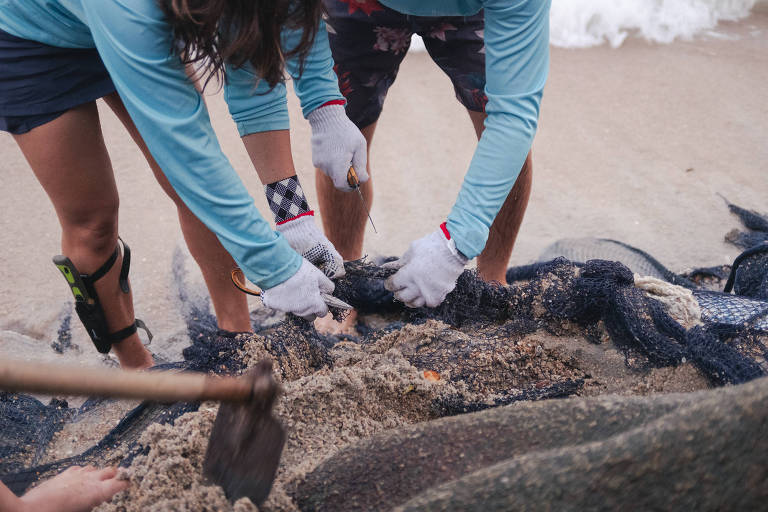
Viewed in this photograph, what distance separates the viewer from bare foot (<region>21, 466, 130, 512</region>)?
125cm

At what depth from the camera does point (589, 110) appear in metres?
3.81

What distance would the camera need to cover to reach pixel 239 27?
121 cm

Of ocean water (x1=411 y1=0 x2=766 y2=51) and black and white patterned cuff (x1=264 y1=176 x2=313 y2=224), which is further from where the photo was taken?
ocean water (x1=411 y1=0 x2=766 y2=51)

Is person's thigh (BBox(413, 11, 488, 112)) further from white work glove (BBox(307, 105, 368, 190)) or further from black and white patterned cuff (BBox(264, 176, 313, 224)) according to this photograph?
black and white patterned cuff (BBox(264, 176, 313, 224))

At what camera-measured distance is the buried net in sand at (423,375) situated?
1.21m

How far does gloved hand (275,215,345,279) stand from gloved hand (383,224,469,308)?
18 cm

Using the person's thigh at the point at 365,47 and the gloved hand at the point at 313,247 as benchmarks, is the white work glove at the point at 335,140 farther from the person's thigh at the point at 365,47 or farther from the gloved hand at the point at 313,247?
the person's thigh at the point at 365,47

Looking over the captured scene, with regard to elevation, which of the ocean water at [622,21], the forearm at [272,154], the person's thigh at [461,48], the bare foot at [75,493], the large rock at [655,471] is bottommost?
the bare foot at [75,493]

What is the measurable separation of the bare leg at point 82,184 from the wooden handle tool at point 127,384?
37.3 inches

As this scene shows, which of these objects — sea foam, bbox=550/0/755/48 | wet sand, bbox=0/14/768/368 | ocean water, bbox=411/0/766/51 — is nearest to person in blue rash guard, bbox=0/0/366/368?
wet sand, bbox=0/14/768/368

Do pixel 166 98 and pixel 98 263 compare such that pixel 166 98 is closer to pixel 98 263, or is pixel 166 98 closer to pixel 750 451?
pixel 98 263

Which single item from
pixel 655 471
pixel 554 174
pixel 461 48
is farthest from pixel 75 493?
pixel 554 174

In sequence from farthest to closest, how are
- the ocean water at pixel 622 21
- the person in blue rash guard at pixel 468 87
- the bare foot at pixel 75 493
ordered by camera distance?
the ocean water at pixel 622 21 → the person in blue rash guard at pixel 468 87 → the bare foot at pixel 75 493

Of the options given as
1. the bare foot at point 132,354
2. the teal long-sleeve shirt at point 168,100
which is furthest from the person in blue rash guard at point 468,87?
the bare foot at point 132,354
